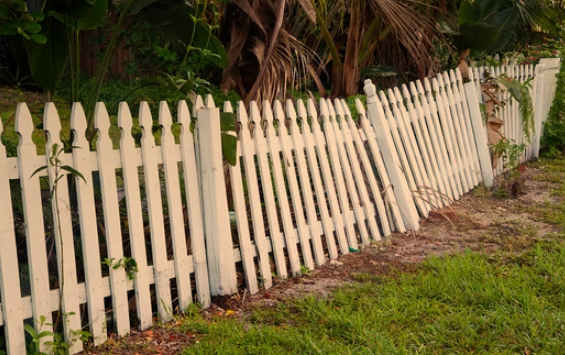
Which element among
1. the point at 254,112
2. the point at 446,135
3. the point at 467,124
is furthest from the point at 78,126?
the point at 467,124

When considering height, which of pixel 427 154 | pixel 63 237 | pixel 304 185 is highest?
pixel 427 154

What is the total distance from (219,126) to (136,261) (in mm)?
937

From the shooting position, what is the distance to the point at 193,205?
4168mm

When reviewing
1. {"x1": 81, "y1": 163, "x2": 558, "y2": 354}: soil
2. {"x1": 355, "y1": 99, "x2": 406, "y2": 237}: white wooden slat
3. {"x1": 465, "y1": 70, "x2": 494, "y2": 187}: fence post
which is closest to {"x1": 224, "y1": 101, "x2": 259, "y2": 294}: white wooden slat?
{"x1": 81, "y1": 163, "x2": 558, "y2": 354}: soil

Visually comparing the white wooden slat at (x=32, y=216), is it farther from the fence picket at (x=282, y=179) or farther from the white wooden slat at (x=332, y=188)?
the white wooden slat at (x=332, y=188)

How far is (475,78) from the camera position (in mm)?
7859

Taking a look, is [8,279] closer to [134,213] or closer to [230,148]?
[134,213]

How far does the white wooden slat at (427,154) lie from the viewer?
6.48 m

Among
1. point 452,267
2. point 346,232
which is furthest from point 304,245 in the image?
point 452,267

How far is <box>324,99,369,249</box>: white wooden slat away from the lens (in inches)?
209

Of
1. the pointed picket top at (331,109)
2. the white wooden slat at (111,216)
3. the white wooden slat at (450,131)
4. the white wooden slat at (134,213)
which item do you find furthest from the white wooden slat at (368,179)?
the white wooden slat at (111,216)

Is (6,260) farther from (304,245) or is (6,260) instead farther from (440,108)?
(440,108)

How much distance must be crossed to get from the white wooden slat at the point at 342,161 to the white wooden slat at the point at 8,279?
8.46 feet

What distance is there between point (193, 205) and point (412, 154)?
2673 millimetres
